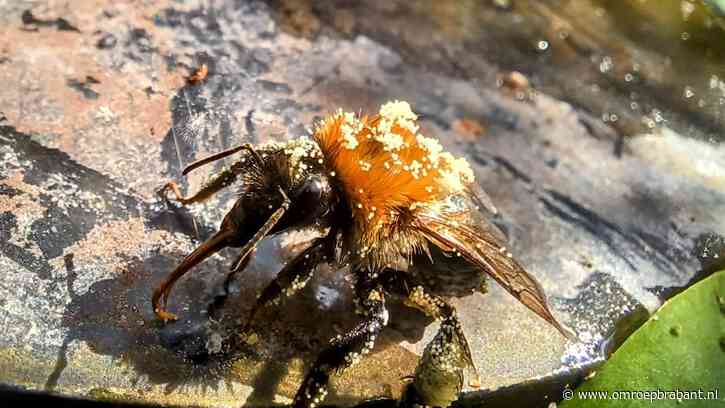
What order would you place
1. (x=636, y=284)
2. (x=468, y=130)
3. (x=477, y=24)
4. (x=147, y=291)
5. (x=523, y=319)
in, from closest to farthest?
(x=147, y=291) → (x=523, y=319) → (x=636, y=284) → (x=468, y=130) → (x=477, y=24)

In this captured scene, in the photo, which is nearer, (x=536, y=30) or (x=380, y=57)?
(x=380, y=57)

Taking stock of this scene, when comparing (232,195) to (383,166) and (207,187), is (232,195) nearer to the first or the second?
(207,187)

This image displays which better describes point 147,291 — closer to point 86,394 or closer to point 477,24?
point 86,394

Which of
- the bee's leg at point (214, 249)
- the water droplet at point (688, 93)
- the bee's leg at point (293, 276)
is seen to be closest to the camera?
the bee's leg at point (214, 249)

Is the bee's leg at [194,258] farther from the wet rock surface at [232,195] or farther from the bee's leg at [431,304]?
the bee's leg at [431,304]

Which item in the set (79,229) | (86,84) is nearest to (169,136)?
(86,84)

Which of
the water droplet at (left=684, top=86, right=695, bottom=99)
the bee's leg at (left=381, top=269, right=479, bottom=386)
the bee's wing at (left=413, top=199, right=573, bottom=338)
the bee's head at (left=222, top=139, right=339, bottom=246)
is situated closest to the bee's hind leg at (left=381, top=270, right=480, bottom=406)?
the bee's leg at (left=381, top=269, right=479, bottom=386)

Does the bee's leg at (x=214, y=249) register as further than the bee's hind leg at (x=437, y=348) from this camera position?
No

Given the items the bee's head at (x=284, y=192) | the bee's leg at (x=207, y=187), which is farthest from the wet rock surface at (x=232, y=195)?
the bee's head at (x=284, y=192)

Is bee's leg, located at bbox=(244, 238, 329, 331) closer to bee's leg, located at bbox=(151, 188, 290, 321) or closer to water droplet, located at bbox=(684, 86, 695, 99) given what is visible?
bee's leg, located at bbox=(151, 188, 290, 321)
